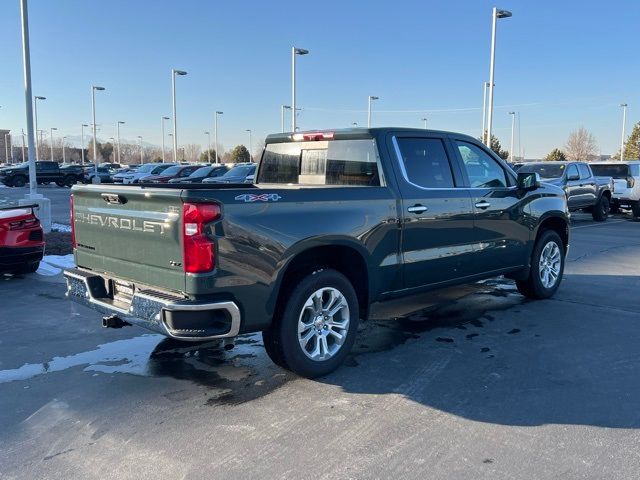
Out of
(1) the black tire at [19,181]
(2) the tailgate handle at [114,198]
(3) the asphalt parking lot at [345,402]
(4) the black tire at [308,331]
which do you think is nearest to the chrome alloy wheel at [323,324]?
(4) the black tire at [308,331]

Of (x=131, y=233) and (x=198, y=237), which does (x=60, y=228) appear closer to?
(x=131, y=233)

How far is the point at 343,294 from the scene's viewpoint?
4777mm

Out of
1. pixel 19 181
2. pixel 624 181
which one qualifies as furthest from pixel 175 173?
pixel 624 181

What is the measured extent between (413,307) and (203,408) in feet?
11.2

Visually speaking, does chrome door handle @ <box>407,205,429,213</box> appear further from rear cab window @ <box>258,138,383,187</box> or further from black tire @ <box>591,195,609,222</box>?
black tire @ <box>591,195,609,222</box>

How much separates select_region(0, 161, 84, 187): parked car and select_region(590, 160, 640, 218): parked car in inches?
1214

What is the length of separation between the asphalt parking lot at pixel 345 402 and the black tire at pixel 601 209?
1314 centimetres

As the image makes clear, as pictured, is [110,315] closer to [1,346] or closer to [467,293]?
[1,346]

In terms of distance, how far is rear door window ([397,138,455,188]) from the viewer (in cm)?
540

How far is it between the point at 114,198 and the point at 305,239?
57.2 inches

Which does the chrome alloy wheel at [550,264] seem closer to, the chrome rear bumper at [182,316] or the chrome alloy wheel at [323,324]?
the chrome alloy wheel at [323,324]

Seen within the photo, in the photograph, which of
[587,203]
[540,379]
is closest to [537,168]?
[587,203]

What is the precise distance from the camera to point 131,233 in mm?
4340

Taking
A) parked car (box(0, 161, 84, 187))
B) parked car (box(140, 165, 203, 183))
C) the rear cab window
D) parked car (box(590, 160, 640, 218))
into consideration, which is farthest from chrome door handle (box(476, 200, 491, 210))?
parked car (box(0, 161, 84, 187))
